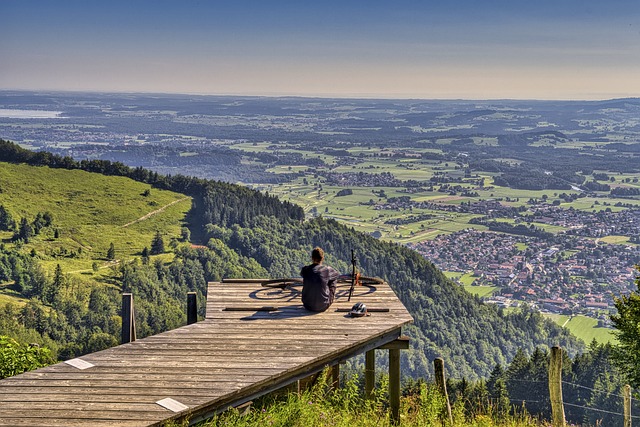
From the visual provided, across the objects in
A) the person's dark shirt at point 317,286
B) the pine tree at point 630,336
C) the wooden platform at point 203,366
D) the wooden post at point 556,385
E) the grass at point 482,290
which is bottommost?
the grass at point 482,290

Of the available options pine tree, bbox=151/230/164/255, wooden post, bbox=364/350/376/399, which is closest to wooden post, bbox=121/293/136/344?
wooden post, bbox=364/350/376/399

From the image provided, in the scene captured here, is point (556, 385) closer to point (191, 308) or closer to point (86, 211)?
point (191, 308)

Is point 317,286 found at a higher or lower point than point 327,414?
higher

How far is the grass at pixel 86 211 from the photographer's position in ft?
264

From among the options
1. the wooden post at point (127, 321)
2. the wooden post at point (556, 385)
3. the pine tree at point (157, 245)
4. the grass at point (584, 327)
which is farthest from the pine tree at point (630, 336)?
the grass at point (584, 327)

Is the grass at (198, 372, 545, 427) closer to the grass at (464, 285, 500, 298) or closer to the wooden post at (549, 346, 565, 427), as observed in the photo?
the wooden post at (549, 346, 565, 427)

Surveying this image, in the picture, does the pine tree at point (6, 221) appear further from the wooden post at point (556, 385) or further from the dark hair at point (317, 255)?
the wooden post at point (556, 385)

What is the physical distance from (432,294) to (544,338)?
1796 cm

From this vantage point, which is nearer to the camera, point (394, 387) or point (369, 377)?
point (394, 387)

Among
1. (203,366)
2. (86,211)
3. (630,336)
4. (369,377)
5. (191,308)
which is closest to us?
(203,366)

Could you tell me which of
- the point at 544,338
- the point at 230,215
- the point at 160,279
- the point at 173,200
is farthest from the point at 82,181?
the point at 544,338

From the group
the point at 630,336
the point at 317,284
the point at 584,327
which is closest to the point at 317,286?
the point at 317,284

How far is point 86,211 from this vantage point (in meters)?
94.9

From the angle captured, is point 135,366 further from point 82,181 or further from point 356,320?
point 82,181
